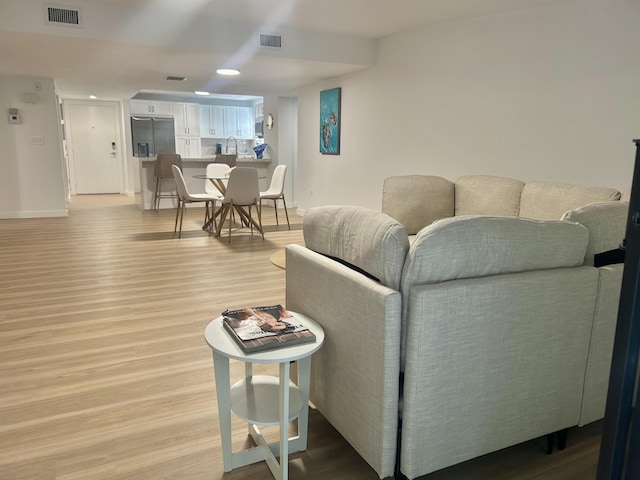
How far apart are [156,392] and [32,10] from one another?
12.5ft

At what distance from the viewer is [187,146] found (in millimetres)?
11211

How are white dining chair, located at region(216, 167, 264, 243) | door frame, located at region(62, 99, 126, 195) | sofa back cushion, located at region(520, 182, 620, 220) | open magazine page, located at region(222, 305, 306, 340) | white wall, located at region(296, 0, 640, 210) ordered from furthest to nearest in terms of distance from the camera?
door frame, located at region(62, 99, 126, 195) → white dining chair, located at region(216, 167, 264, 243) → white wall, located at region(296, 0, 640, 210) → sofa back cushion, located at region(520, 182, 620, 220) → open magazine page, located at region(222, 305, 306, 340)

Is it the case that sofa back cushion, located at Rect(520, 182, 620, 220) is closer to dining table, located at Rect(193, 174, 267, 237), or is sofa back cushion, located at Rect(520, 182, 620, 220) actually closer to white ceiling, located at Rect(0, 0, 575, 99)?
white ceiling, located at Rect(0, 0, 575, 99)

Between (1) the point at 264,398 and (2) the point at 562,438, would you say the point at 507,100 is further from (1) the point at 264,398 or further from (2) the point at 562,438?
(1) the point at 264,398

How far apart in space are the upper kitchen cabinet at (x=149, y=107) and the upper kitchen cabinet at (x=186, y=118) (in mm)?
165

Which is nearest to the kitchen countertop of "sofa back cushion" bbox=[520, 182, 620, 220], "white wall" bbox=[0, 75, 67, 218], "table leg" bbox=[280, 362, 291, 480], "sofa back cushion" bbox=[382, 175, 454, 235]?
"white wall" bbox=[0, 75, 67, 218]

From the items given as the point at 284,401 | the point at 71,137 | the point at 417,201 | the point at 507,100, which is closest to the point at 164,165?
the point at 71,137

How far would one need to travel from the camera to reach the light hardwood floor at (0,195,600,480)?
5.72 feet

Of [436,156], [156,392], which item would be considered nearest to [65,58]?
[436,156]

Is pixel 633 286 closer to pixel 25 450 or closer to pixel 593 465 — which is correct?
pixel 593 465

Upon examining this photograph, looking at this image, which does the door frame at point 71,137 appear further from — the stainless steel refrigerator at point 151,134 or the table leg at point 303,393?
the table leg at point 303,393

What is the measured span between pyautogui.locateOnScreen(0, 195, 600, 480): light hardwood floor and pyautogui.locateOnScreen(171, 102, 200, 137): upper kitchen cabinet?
6.49 metres

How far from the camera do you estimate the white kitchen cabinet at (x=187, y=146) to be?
11.1 meters

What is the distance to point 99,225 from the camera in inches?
269
